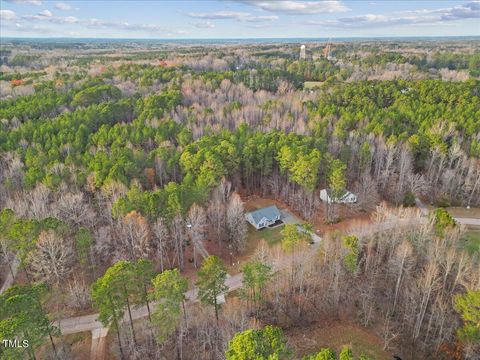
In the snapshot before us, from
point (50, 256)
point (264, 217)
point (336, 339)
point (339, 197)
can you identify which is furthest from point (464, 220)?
point (50, 256)

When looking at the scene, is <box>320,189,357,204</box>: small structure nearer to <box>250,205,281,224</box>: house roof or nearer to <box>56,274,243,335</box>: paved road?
<box>250,205,281,224</box>: house roof

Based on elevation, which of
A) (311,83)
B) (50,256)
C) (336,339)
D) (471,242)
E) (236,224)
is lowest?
(336,339)

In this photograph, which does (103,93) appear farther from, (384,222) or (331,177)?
(384,222)

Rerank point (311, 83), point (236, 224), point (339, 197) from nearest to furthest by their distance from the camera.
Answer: point (236, 224) < point (339, 197) < point (311, 83)

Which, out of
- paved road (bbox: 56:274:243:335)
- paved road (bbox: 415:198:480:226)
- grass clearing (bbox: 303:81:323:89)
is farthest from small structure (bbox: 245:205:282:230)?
grass clearing (bbox: 303:81:323:89)

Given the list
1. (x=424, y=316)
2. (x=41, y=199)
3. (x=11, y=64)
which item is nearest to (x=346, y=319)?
(x=424, y=316)

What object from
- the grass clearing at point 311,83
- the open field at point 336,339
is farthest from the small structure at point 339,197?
the grass clearing at point 311,83

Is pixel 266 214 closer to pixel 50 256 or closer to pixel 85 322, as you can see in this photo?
pixel 85 322
